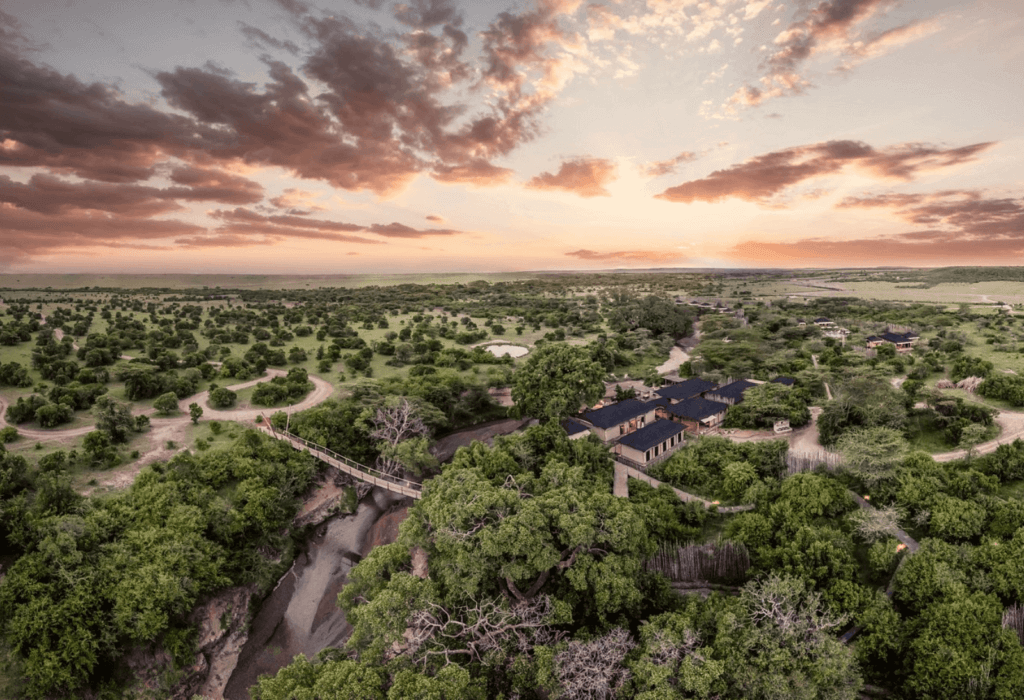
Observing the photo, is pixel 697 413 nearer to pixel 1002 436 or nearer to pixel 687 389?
pixel 687 389

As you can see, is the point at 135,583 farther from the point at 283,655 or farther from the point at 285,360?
the point at 285,360

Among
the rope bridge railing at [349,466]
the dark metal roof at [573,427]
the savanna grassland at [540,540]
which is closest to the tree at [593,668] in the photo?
the savanna grassland at [540,540]

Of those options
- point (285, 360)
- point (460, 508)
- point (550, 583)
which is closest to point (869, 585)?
point (550, 583)

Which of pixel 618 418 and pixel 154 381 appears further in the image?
pixel 154 381

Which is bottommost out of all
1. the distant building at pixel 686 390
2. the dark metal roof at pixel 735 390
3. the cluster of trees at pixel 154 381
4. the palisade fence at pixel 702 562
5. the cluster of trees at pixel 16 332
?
the palisade fence at pixel 702 562

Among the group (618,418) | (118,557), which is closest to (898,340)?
(618,418)

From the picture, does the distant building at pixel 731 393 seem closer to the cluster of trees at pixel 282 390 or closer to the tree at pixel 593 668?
the tree at pixel 593 668
